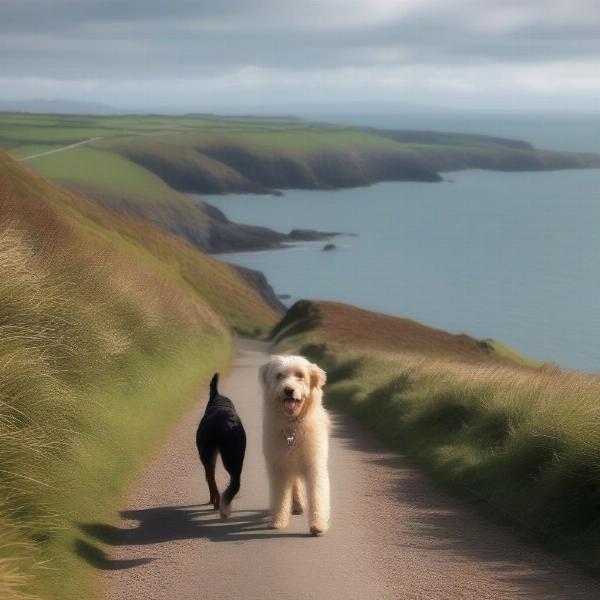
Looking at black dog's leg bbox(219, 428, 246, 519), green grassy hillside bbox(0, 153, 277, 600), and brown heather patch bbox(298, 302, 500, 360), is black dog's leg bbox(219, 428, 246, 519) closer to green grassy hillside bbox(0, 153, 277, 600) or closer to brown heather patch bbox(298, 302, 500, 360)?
green grassy hillside bbox(0, 153, 277, 600)

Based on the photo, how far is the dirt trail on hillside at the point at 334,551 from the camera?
7.56 metres

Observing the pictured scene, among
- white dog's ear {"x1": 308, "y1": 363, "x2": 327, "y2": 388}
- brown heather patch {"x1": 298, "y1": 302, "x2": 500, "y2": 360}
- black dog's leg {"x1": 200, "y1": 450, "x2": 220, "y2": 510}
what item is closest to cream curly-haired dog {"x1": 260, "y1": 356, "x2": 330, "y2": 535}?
white dog's ear {"x1": 308, "y1": 363, "x2": 327, "y2": 388}

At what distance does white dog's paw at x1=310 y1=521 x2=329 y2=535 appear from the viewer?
29.9ft

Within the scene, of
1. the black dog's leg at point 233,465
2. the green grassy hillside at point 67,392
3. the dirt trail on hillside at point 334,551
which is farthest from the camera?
the black dog's leg at point 233,465

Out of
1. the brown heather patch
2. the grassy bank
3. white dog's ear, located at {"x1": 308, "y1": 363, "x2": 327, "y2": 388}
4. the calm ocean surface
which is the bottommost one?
the calm ocean surface

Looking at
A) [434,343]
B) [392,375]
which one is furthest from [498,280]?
[392,375]

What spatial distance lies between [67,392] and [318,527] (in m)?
3.52

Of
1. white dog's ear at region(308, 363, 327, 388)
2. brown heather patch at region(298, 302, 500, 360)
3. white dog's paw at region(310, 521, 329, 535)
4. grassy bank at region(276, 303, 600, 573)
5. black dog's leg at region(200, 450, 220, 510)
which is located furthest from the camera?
brown heather patch at region(298, 302, 500, 360)

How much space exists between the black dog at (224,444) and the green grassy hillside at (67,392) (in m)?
1.04

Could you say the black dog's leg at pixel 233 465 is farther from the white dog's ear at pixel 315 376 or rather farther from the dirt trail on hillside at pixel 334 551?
the white dog's ear at pixel 315 376

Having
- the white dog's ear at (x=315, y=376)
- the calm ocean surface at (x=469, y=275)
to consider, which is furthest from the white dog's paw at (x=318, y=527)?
the calm ocean surface at (x=469, y=275)

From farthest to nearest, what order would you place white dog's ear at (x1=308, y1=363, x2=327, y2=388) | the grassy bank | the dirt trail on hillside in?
white dog's ear at (x1=308, y1=363, x2=327, y2=388) < the grassy bank < the dirt trail on hillside

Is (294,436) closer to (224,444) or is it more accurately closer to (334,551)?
(224,444)

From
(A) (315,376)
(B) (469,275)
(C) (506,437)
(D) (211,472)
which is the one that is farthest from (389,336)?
(B) (469,275)
